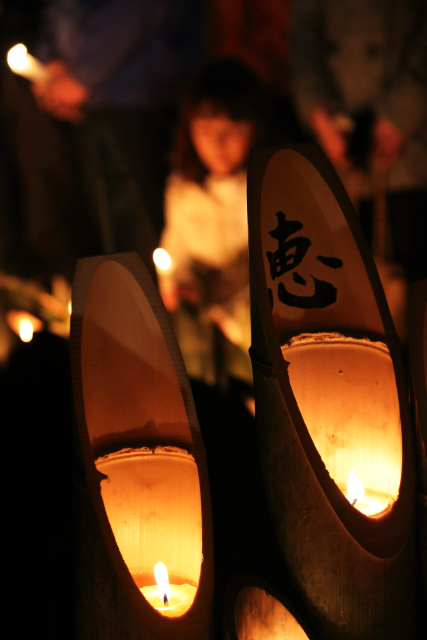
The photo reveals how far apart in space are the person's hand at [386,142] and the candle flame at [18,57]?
93 cm

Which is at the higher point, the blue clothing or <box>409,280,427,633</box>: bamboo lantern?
the blue clothing

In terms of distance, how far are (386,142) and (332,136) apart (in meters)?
0.17

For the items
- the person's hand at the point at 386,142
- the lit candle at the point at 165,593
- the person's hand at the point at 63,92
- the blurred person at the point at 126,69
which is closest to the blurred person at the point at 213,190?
the blurred person at the point at 126,69

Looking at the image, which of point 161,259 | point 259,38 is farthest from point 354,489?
point 259,38

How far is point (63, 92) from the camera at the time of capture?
2.22 metres

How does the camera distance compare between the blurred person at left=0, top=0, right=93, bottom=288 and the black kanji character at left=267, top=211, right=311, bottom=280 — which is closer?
the black kanji character at left=267, top=211, right=311, bottom=280

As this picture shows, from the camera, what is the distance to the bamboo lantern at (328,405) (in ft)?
1.77

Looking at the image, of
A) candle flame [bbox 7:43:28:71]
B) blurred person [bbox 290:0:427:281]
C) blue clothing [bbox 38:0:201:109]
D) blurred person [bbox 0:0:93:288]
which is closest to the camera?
candle flame [bbox 7:43:28:71]

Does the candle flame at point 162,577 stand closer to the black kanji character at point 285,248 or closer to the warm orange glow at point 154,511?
the warm orange glow at point 154,511

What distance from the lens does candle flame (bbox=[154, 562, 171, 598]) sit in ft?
1.96

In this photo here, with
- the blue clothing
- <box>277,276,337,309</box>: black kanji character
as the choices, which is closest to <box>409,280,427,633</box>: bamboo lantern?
<box>277,276,337,309</box>: black kanji character

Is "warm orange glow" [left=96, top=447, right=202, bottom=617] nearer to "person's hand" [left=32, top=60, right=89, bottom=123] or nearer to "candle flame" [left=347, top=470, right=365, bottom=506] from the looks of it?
"candle flame" [left=347, top=470, right=365, bottom=506]

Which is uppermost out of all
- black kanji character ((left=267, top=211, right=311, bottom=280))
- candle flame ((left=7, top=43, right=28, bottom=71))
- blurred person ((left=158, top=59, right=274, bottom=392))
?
blurred person ((left=158, top=59, right=274, bottom=392))

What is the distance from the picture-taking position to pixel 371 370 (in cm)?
69
